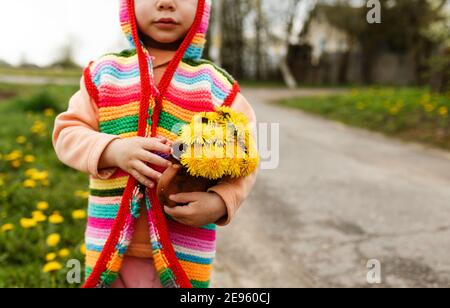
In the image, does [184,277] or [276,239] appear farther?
[276,239]

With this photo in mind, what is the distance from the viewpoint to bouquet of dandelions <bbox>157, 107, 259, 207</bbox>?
119cm

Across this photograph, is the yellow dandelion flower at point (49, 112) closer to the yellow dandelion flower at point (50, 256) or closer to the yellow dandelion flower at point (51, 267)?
the yellow dandelion flower at point (50, 256)

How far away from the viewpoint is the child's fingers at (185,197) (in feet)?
4.40

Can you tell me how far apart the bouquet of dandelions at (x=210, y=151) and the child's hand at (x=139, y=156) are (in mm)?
49

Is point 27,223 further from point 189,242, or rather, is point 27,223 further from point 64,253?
point 189,242

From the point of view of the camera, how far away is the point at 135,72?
1.53 meters

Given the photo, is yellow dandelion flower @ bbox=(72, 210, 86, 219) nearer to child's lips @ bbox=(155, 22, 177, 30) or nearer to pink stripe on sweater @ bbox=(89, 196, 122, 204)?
pink stripe on sweater @ bbox=(89, 196, 122, 204)

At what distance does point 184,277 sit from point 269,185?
110 inches

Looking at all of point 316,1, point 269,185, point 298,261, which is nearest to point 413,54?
point 316,1

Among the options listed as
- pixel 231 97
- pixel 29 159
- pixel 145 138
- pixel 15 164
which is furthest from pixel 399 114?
pixel 145 138

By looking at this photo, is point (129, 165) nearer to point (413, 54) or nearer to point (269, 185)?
point (269, 185)

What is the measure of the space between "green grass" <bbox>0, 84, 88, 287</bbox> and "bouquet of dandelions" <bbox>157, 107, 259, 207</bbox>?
1232 millimetres

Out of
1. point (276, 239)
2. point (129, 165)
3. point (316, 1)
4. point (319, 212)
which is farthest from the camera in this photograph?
point (316, 1)

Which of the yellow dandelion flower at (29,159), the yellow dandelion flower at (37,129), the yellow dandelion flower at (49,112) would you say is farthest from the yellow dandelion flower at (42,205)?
the yellow dandelion flower at (49,112)
